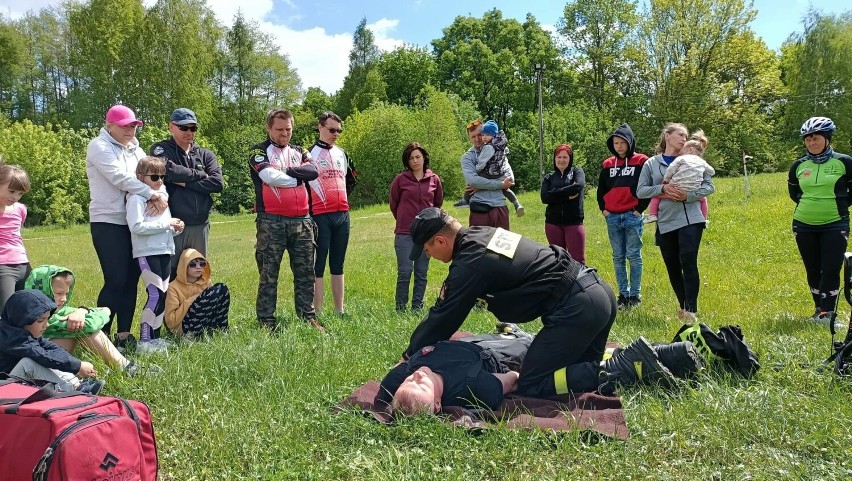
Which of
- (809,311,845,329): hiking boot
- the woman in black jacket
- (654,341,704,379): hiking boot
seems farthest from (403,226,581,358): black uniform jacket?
the woman in black jacket

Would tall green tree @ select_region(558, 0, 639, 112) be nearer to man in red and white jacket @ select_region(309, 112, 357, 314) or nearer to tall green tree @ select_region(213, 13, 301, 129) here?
tall green tree @ select_region(213, 13, 301, 129)

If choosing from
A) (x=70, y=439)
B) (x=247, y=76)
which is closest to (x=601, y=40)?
(x=247, y=76)

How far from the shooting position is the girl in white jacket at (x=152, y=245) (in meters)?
5.13

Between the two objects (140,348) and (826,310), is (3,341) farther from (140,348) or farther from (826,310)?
(826,310)

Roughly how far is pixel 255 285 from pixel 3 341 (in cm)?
643

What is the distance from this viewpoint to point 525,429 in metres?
3.27

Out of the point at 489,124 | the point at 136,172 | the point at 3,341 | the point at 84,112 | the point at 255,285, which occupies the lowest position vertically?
the point at 255,285

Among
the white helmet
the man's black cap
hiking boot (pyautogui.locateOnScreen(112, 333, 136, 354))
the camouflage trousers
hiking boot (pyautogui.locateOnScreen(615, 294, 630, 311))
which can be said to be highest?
the white helmet

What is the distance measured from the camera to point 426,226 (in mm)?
3807

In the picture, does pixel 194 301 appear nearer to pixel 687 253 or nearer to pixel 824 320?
pixel 687 253

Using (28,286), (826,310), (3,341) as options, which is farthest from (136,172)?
(826,310)

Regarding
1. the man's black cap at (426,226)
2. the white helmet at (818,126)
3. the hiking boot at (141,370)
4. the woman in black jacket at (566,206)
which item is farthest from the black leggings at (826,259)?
the hiking boot at (141,370)

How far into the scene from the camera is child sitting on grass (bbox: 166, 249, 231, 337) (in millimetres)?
5469

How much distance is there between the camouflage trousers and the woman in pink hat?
0.99 m
